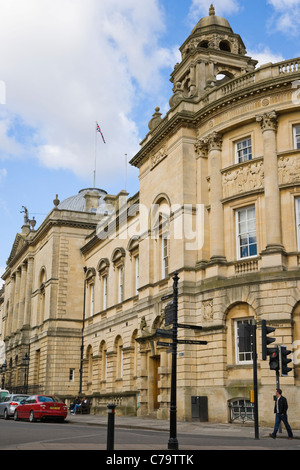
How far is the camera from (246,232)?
2778 cm

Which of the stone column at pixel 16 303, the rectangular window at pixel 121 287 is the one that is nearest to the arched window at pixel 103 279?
the rectangular window at pixel 121 287

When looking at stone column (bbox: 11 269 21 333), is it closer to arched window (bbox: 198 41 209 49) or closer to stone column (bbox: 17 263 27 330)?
stone column (bbox: 17 263 27 330)

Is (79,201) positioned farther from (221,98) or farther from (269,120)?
(269,120)

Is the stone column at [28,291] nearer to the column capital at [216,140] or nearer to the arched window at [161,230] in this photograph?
the arched window at [161,230]

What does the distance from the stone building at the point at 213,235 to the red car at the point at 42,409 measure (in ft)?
15.6

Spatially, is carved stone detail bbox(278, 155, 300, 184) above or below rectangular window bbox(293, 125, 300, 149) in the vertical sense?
below

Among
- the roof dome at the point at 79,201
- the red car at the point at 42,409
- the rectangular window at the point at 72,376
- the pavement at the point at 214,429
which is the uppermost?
the roof dome at the point at 79,201

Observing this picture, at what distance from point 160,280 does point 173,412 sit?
1757 centimetres

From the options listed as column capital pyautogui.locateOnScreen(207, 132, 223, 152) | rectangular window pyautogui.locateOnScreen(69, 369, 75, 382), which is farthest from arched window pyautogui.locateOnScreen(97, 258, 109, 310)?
column capital pyautogui.locateOnScreen(207, 132, 223, 152)

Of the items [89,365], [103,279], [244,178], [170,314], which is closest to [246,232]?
[244,178]

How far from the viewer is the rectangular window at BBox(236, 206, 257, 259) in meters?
27.4

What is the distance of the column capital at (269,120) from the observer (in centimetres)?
2723

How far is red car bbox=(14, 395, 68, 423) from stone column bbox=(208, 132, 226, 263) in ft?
35.7

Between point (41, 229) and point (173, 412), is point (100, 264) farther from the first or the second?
point (173, 412)
